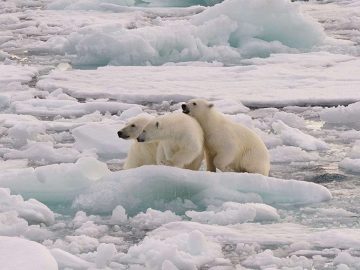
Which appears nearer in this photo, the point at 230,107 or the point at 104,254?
the point at 104,254

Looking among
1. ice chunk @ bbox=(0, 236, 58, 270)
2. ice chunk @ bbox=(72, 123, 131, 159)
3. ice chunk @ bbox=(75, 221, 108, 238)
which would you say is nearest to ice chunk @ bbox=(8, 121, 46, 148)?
ice chunk @ bbox=(72, 123, 131, 159)

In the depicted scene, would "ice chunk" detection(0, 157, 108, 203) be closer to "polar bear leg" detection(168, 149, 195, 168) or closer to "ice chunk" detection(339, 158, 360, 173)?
"polar bear leg" detection(168, 149, 195, 168)

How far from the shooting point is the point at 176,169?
15.4 ft

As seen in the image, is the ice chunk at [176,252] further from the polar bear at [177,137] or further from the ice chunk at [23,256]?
the polar bear at [177,137]

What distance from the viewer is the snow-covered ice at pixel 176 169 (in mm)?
3994

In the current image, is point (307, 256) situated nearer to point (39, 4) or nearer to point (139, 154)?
point (139, 154)

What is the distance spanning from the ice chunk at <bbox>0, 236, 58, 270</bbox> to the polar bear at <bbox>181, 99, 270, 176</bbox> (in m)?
1.71

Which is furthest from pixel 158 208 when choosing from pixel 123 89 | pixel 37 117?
pixel 123 89

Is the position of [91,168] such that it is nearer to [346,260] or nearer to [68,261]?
[68,261]

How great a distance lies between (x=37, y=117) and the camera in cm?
794

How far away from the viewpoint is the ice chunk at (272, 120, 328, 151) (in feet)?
21.2

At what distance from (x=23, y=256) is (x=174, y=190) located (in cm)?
140

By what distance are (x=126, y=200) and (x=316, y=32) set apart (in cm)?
845

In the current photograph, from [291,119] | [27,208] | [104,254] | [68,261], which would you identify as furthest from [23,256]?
[291,119]
